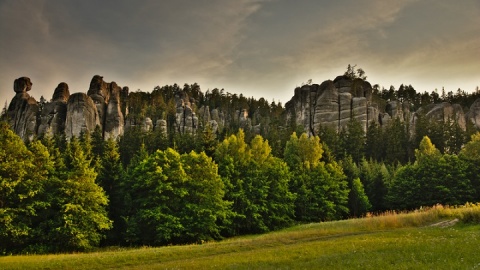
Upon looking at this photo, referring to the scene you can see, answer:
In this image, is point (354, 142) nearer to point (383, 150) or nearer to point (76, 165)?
point (383, 150)

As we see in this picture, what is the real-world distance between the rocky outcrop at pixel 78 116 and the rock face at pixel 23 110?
47.4ft

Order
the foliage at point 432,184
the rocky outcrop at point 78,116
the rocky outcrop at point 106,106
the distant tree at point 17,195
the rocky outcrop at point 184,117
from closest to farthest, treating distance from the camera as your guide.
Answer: the distant tree at point 17,195 → the foliage at point 432,184 → the rocky outcrop at point 78,116 → the rocky outcrop at point 106,106 → the rocky outcrop at point 184,117

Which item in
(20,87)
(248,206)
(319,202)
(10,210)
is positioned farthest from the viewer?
(20,87)

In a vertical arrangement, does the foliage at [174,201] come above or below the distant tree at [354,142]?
below

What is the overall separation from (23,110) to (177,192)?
12017cm

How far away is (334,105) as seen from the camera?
146 m

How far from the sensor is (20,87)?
153 metres

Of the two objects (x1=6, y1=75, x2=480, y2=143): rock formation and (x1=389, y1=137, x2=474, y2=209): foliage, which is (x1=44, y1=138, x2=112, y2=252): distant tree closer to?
(x1=389, y1=137, x2=474, y2=209): foliage

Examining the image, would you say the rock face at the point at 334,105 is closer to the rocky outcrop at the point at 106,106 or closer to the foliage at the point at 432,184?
the foliage at the point at 432,184

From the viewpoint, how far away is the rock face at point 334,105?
142 meters

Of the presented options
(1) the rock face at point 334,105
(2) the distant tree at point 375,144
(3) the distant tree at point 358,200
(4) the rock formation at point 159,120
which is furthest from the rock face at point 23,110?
(2) the distant tree at point 375,144

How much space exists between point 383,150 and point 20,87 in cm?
13305

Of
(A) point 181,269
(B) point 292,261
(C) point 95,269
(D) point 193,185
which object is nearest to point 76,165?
(D) point 193,185

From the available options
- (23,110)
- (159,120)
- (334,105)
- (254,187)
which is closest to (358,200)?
(254,187)
